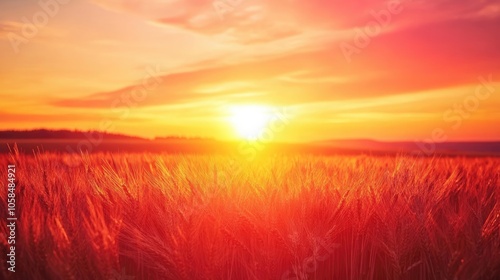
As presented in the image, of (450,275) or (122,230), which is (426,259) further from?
(122,230)

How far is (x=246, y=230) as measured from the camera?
8.39ft

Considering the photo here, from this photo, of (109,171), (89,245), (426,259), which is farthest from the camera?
(109,171)

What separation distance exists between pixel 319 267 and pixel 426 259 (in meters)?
0.58

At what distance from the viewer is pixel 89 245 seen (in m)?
1.97

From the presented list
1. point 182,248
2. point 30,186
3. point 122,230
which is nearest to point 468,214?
point 182,248

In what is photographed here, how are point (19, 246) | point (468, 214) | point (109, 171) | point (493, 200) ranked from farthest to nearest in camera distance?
point (493, 200) < point (109, 171) < point (468, 214) < point (19, 246)

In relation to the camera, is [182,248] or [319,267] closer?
[182,248]

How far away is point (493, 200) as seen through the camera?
364 centimetres

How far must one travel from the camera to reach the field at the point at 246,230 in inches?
83.9

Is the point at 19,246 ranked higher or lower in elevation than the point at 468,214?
lower

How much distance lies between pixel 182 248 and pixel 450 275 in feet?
4.12

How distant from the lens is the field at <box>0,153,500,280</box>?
213 centimetres

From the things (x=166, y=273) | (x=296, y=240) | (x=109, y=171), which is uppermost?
(x=109, y=171)

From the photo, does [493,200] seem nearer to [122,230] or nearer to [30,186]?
[122,230]
